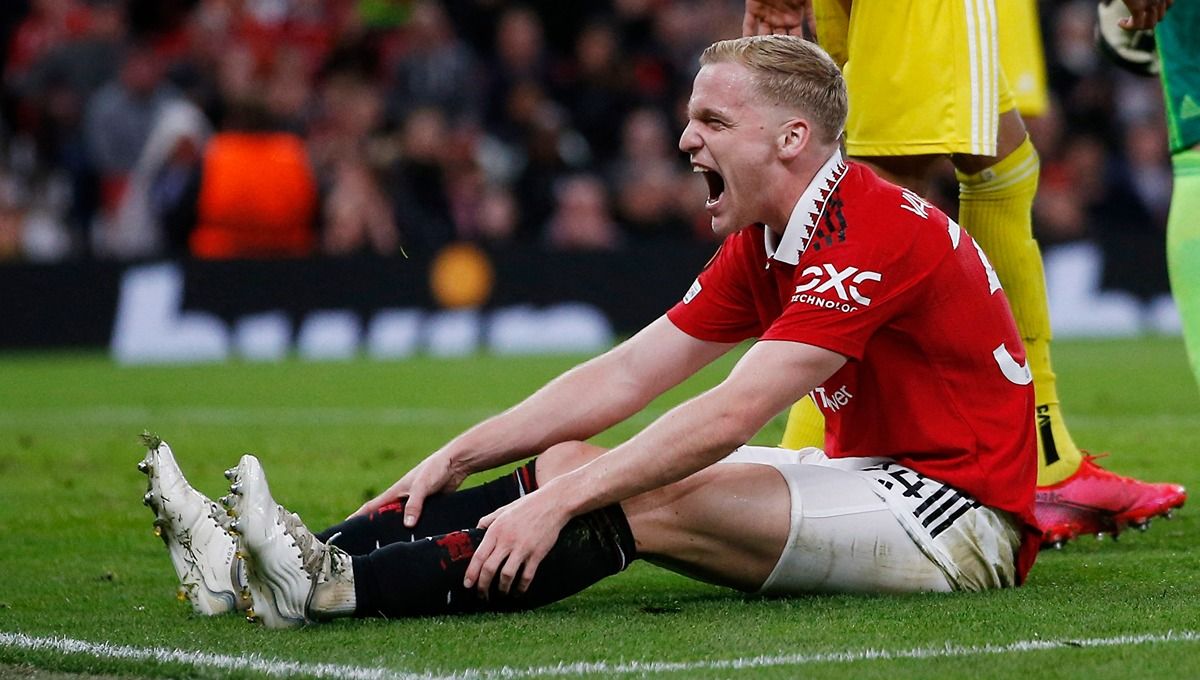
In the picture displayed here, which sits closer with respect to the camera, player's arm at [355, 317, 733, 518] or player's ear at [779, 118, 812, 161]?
player's ear at [779, 118, 812, 161]

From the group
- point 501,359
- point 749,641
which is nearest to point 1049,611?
point 749,641

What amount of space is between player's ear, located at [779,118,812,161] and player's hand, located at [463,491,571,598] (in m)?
0.84

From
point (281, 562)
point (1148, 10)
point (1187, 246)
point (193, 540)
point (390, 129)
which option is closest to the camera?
point (281, 562)

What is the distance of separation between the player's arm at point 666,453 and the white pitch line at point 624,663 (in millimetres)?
443

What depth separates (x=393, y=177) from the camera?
15.0 meters

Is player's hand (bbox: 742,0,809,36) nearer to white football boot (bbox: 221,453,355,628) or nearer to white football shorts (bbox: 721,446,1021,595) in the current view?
white football shorts (bbox: 721,446,1021,595)

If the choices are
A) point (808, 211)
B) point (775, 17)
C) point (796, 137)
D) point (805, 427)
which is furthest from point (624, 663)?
point (775, 17)

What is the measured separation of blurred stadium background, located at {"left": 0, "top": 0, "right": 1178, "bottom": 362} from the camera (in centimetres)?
1373

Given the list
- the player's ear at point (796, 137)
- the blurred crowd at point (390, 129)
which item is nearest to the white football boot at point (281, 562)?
the player's ear at point (796, 137)

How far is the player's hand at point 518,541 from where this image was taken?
11.7 feet

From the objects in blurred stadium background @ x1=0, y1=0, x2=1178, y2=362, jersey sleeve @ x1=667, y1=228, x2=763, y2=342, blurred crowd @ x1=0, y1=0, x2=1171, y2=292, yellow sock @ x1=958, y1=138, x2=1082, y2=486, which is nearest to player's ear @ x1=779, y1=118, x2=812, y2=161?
jersey sleeve @ x1=667, y1=228, x2=763, y2=342

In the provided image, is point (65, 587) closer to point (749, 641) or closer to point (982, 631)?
point (749, 641)

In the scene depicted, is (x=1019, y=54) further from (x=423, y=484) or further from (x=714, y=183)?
(x=423, y=484)

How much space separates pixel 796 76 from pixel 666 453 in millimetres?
813
